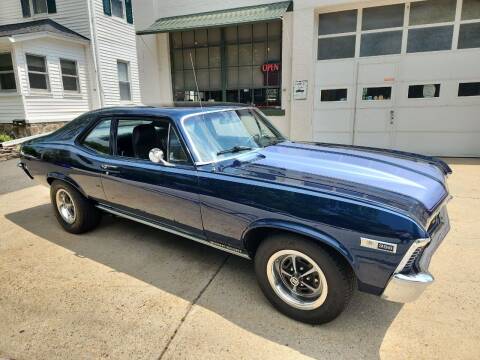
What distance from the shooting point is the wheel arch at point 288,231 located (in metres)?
2.17

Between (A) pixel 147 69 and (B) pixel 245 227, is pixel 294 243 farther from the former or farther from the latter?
(A) pixel 147 69

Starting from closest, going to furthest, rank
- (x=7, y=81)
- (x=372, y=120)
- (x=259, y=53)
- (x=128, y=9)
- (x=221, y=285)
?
1. (x=221, y=285)
2. (x=372, y=120)
3. (x=259, y=53)
4. (x=7, y=81)
5. (x=128, y=9)

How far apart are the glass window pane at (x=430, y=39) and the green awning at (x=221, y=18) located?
3.48 meters

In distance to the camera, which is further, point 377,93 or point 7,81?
point 7,81

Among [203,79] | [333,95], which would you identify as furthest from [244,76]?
[333,95]

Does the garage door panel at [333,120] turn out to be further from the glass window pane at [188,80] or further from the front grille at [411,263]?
the front grille at [411,263]

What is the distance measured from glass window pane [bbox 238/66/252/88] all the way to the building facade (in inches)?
1.2

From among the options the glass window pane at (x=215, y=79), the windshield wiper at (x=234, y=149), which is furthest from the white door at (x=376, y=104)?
the windshield wiper at (x=234, y=149)

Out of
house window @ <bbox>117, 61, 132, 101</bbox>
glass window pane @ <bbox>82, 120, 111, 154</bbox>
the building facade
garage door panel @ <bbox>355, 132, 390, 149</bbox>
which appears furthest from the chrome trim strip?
house window @ <bbox>117, 61, 132, 101</bbox>

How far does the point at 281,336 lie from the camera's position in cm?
238

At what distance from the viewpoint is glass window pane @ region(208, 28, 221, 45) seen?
1069cm

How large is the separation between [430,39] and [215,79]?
638cm

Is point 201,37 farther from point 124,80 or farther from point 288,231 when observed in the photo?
point 288,231

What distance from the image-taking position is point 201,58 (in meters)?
11.1
